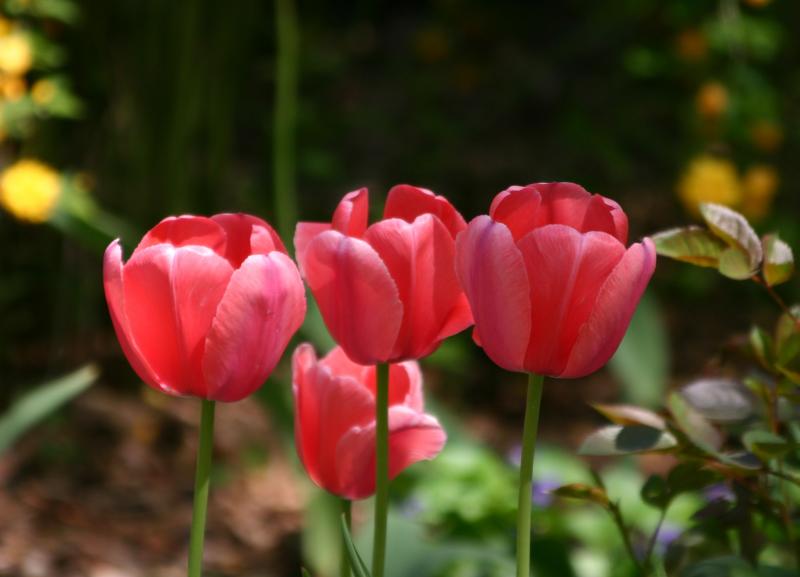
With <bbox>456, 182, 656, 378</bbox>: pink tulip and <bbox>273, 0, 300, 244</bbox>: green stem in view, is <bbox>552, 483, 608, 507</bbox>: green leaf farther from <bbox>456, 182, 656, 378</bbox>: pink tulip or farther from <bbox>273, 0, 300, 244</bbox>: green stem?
<bbox>273, 0, 300, 244</bbox>: green stem

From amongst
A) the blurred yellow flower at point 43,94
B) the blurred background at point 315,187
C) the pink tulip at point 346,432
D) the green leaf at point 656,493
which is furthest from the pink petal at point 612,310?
the blurred yellow flower at point 43,94

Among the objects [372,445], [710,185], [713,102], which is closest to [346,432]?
[372,445]

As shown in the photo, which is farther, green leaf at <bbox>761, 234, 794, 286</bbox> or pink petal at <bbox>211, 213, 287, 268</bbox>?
green leaf at <bbox>761, 234, 794, 286</bbox>

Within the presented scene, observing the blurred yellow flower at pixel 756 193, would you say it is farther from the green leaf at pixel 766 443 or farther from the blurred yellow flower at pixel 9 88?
the green leaf at pixel 766 443

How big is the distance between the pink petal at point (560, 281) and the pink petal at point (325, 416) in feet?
0.36

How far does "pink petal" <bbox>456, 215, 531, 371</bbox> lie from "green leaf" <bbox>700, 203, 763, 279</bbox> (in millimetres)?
217

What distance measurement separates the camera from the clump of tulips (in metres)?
0.53

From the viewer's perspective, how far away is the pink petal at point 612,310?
1.70ft

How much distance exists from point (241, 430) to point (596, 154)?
4.27ft

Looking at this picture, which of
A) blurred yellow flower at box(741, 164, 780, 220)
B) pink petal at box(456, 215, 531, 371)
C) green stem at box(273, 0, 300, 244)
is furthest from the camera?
blurred yellow flower at box(741, 164, 780, 220)

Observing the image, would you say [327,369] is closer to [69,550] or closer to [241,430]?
[69,550]

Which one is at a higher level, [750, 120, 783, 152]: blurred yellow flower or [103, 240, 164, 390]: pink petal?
[103, 240, 164, 390]: pink petal

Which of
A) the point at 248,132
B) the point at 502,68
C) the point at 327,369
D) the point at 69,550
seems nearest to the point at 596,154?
the point at 502,68

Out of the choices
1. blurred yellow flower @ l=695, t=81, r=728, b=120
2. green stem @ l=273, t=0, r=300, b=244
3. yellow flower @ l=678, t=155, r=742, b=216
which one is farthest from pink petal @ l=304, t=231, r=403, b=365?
blurred yellow flower @ l=695, t=81, r=728, b=120
